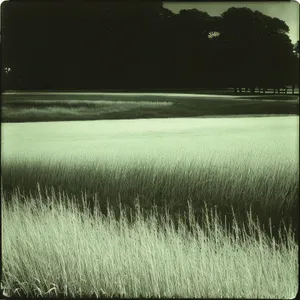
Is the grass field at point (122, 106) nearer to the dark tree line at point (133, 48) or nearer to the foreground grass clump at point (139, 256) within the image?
the dark tree line at point (133, 48)

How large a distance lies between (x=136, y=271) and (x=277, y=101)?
1404 millimetres

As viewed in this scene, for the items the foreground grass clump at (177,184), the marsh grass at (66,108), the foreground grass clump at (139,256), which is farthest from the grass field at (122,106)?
the foreground grass clump at (139,256)

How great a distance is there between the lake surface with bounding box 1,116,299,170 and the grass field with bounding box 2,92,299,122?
0.05 metres

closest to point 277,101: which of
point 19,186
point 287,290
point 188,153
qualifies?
point 188,153

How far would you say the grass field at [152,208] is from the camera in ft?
8.20

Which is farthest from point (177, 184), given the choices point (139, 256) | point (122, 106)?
point (122, 106)

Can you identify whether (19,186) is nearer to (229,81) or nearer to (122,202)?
(122,202)

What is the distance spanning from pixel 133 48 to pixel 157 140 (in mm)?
647

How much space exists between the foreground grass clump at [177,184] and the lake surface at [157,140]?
0.17 feet

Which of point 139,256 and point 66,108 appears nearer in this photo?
point 139,256

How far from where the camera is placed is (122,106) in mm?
3039

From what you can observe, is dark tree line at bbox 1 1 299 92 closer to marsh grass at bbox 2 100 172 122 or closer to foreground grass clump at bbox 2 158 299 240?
marsh grass at bbox 2 100 172 122

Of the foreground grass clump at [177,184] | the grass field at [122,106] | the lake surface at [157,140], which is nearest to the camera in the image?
the foreground grass clump at [177,184]

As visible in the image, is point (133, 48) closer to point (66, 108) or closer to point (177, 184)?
point (66, 108)
